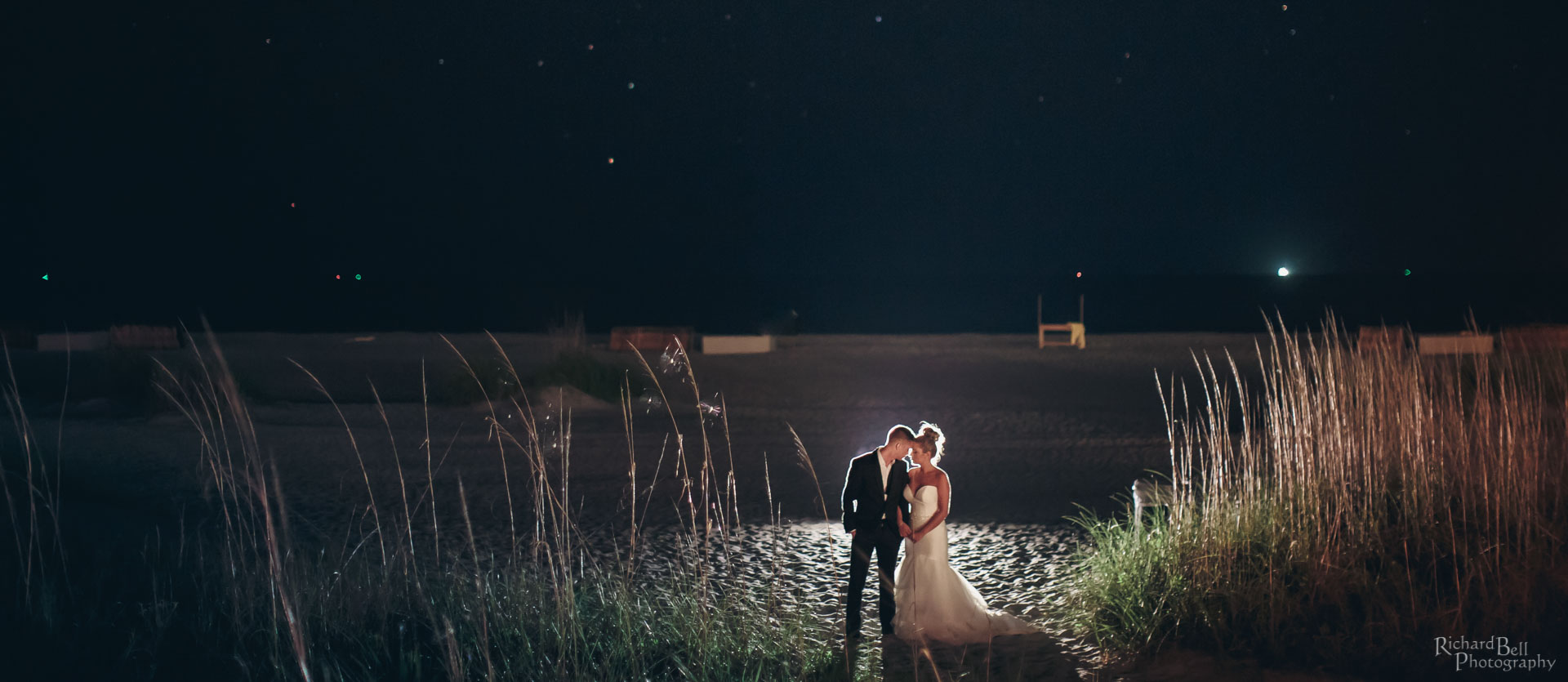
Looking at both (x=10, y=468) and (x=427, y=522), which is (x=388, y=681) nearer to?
(x=427, y=522)

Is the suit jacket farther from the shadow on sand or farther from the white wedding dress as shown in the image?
the shadow on sand

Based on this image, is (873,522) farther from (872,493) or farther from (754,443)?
(754,443)

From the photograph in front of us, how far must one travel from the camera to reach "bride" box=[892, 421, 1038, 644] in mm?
4070

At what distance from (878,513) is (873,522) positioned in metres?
0.05

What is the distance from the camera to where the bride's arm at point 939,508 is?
4066 millimetres

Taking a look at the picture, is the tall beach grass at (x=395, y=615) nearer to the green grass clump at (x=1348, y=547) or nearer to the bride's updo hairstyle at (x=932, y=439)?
the bride's updo hairstyle at (x=932, y=439)

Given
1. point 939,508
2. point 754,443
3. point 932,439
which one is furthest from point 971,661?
point 754,443

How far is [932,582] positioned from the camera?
4121 mm

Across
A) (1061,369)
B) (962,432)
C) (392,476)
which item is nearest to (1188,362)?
A: (1061,369)

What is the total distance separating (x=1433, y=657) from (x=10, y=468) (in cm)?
928

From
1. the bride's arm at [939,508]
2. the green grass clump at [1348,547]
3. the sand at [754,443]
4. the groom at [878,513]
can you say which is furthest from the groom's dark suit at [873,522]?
the green grass clump at [1348,547]

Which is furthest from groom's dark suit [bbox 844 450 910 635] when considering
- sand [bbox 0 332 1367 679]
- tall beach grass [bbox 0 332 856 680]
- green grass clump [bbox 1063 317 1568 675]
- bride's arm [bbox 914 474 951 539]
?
green grass clump [bbox 1063 317 1568 675]

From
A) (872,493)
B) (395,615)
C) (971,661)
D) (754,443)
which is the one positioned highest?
Answer: (872,493)

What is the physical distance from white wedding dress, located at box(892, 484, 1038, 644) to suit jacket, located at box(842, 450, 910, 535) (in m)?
0.08
